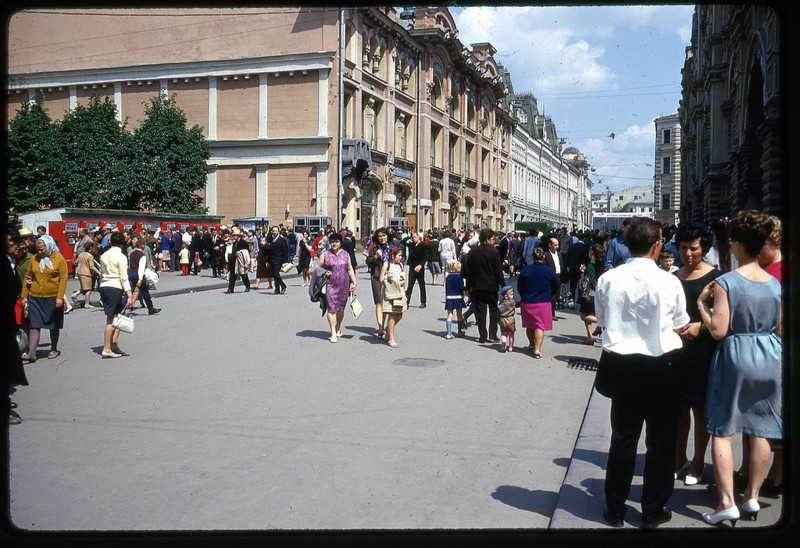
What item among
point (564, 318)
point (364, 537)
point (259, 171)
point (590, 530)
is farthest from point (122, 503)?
point (259, 171)

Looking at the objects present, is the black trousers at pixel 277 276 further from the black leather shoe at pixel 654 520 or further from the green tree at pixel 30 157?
the green tree at pixel 30 157

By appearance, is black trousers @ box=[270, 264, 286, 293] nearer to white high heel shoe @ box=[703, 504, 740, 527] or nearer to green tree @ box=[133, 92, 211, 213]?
white high heel shoe @ box=[703, 504, 740, 527]

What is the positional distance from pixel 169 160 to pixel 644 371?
34444 mm

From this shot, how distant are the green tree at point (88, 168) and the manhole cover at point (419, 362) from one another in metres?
27.8

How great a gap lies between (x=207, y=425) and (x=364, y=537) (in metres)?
3.33

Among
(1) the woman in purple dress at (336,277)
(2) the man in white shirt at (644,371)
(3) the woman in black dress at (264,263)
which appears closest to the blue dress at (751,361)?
(2) the man in white shirt at (644,371)

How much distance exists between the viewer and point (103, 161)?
35.3 meters

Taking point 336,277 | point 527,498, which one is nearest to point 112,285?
point 336,277

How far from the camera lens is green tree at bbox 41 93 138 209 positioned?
34.8 metres

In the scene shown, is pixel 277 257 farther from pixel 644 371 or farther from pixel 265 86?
pixel 265 86

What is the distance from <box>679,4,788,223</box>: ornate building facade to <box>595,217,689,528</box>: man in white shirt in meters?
0.87

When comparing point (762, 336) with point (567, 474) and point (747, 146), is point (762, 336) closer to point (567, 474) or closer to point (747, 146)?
point (567, 474)

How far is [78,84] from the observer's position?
40406 mm

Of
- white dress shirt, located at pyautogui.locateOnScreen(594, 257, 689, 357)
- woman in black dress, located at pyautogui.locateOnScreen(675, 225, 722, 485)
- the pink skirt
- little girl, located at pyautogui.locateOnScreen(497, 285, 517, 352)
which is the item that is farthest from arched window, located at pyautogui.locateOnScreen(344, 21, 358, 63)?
white dress shirt, located at pyautogui.locateOnScreen(594, 257, 689, 357)
